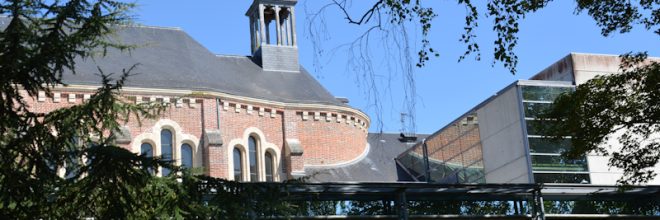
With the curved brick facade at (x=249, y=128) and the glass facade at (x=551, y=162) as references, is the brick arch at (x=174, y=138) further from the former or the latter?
the glass facade at (x=551, y=162)

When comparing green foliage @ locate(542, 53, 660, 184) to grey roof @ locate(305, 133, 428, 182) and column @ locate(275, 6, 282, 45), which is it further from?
column @ locate(275, 6, 282, 45)

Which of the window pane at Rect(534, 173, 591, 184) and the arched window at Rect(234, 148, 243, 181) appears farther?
the arched window at Rect(234, 148, 243, 181)

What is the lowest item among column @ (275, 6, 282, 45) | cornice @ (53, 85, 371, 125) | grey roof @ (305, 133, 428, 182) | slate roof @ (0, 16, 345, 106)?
grey roof @ (305, 133, 428, 182)

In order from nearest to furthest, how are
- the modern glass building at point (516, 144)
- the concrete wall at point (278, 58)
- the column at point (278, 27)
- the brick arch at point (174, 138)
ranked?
the modern glass building at point (516, 144)
the brick arch at point (174, 138)
the concrete wall at point (278, 58)
the column at point (278, 27)

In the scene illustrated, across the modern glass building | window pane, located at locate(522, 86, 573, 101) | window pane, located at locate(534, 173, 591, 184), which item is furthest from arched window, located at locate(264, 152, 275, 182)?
window pane, located at locate(534, 173, 591, 184)

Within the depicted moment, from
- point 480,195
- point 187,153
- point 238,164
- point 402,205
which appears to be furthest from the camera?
point 238,164

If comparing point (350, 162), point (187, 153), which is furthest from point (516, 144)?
point (187, 153)

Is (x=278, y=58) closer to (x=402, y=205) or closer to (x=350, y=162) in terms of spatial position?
(x=350, y=162)

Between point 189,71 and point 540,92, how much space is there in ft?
52.3

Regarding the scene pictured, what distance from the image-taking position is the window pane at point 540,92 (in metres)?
30.5

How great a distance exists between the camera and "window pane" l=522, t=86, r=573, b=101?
30531mm

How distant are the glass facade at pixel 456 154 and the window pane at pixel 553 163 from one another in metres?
2.24

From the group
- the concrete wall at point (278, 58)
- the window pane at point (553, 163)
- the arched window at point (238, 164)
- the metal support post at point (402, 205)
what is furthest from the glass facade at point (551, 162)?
the concrete wall at point (278, 58)

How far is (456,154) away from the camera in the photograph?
32.6 metres
